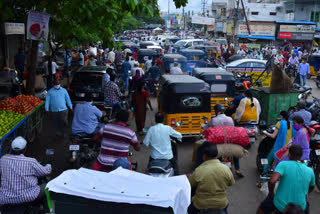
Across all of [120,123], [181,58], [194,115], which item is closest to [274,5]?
[181,58]

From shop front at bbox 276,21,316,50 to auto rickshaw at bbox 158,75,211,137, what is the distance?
1447 inches

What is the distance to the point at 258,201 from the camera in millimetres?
6508

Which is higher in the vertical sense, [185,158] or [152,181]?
[152,181]

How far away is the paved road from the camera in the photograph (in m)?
6.38

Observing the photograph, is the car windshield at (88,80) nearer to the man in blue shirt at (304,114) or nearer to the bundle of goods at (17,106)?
the bundle of goods at (17,106)

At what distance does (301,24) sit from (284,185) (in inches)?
1744

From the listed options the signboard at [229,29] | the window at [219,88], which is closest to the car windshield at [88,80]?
the window at [219,88]

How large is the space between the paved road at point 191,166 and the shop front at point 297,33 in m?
37.5

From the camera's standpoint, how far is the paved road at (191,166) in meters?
6.38

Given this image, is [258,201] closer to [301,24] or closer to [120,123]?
[120,123]

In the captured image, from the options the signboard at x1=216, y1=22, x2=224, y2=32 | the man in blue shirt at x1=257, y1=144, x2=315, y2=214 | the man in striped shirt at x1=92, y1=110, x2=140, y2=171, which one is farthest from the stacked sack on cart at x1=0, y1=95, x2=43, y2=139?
the signboard at x1=216, y1=22, x2=224, y2=32

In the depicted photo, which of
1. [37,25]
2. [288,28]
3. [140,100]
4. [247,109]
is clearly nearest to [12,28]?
[37,25]

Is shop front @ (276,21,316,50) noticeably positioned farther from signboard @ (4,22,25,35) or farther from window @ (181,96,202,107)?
window @ (181,96,202,107)

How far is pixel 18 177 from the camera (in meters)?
4.46
